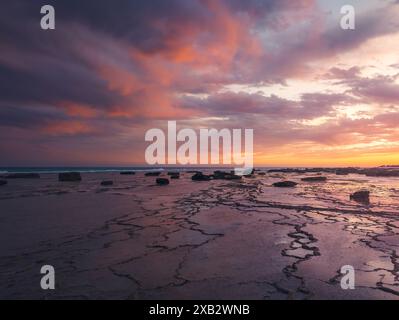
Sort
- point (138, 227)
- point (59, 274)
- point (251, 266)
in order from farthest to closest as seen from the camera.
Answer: point (138, 227)
point (251, 266)
point (59, 274)

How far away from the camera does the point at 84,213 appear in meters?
11.1

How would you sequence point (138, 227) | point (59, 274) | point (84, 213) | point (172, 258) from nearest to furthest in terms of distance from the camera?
point (59, 274) < point (172, 258) < point (138, 227) < point (84, 213)

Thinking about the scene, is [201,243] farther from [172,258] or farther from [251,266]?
[251,266]

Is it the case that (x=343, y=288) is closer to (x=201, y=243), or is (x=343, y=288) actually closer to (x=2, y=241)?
(x=201, y=243)

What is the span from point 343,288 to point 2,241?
735cm

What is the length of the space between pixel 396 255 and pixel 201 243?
155 inches

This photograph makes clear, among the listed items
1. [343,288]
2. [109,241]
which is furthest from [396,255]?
[109,241]

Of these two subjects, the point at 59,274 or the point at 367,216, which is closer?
the point at 59,274

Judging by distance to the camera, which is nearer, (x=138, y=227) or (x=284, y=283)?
(x=284, y=283)

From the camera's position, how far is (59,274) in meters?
4.98
